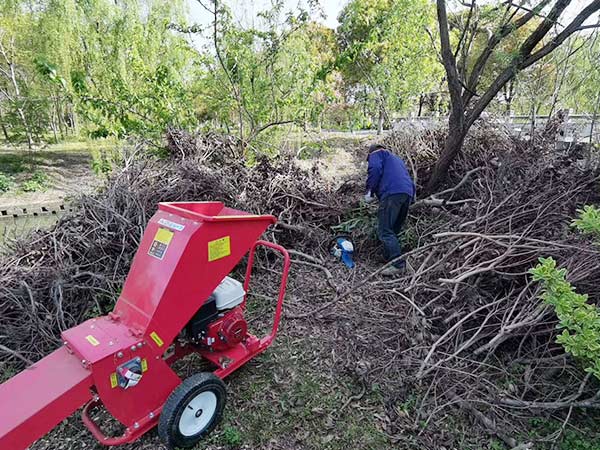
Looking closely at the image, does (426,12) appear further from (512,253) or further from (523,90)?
(512,253)

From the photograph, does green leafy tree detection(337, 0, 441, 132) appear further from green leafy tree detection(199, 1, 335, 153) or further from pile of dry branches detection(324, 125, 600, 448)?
pile of dry branches detection(324, 125, 600, 448)

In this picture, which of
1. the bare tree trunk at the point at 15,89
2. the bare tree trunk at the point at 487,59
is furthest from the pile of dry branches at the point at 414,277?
the bare tree trunk at the point at 15,89

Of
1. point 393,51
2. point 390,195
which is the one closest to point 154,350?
point 390,195

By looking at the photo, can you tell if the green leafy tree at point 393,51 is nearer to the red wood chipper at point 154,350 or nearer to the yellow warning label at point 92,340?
the red wood chipper at point 154,350

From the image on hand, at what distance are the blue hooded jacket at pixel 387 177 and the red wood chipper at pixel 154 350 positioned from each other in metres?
2.29

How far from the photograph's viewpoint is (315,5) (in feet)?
19.7

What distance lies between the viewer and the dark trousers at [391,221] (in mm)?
4310

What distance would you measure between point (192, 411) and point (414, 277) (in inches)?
91.1

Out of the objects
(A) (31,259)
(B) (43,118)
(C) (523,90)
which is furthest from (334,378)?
(B) (43,118)

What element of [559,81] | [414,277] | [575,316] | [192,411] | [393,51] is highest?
[393,51]

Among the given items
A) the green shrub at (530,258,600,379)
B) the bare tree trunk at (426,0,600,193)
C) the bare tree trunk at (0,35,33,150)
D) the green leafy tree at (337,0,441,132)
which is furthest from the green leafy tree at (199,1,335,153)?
the bare tree trunk at (0,35,33,150)

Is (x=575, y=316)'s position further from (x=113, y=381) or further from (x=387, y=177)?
(x=387, y=177)

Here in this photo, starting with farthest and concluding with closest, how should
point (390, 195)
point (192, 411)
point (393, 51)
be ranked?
point (393, 51), point (390, 195), point (192, 411)

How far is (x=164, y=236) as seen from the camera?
2158mm
